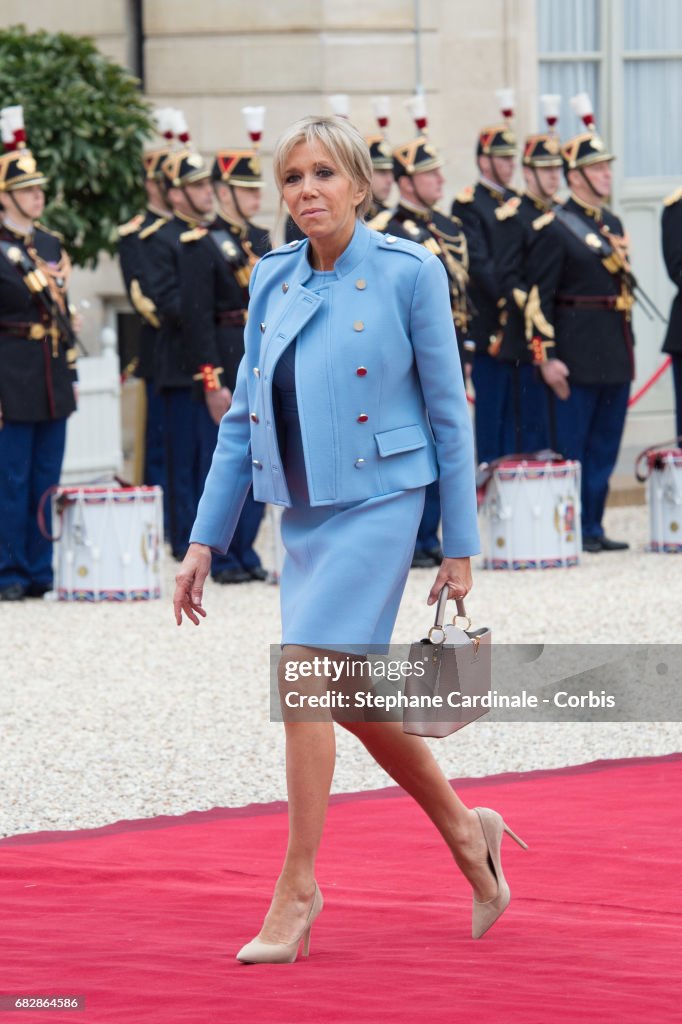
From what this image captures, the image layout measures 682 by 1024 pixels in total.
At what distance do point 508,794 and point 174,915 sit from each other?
1559mm

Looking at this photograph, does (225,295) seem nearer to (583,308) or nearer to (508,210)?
(583,308)

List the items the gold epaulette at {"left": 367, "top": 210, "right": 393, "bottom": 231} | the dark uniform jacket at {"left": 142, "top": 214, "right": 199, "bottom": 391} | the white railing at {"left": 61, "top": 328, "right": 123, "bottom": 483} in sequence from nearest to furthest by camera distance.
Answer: the gold epaulette at {"left": 367, "top": 210, "right": 393, "bottom": 231}
the dark uniform jacket at {"left": 142, "top": 214, "right": 199, "bottom": 391}
the white railing at {"left": 61, "top": 328, "right": 123, "bottom": 483}

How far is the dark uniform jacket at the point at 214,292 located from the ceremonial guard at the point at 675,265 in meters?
2.31

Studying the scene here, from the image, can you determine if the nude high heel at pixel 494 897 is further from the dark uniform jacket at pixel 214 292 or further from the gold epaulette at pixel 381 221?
the gold epaulette at pixel 381 221

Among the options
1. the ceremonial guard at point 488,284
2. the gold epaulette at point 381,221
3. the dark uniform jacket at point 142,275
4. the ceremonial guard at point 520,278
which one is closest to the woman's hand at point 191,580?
the gold epaulette at point 381,221

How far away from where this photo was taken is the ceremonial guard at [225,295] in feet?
34.1

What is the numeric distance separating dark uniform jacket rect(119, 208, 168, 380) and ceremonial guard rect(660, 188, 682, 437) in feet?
8.31

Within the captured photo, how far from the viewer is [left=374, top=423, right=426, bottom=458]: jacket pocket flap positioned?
411cm

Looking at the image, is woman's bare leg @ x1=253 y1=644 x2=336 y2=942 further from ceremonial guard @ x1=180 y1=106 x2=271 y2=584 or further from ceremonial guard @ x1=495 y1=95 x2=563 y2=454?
ceremonial guard @ x1=495 y1=95 x2=563 y2=454

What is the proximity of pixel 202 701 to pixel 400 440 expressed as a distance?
11.0 ft

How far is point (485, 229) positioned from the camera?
Result: 12.4 m

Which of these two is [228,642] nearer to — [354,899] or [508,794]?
[508,794]

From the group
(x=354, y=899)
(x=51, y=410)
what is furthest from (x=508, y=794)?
(x=51, y=410)

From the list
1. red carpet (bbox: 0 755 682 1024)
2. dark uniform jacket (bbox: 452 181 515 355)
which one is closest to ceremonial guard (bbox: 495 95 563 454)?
dark uniform jacket (bbox: 452 181 515 355)
